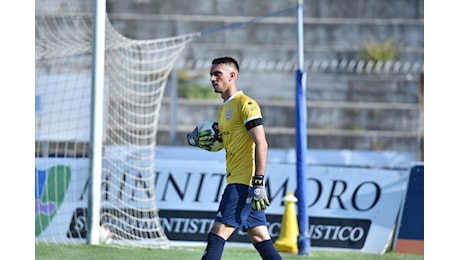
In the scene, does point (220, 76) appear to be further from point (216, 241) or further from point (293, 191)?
point (293, 191)

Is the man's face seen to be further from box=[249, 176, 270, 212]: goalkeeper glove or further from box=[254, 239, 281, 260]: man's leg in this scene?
box=[254, 239, 281, 260]: man's leg

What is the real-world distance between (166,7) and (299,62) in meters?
9.95

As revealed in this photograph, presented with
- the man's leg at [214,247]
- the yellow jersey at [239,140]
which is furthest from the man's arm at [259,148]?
the man's leg at [214,247]

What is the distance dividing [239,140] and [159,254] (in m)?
3.95

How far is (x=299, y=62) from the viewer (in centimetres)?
1134

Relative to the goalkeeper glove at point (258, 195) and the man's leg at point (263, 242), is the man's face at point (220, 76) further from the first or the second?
the man's leg at point (263, 242)

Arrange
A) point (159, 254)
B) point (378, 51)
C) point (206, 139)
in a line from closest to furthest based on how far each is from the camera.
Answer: point (206, 139) < point (159, 254) < point (378, 51)

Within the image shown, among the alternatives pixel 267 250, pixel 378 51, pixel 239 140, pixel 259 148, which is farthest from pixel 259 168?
pixel 378 51

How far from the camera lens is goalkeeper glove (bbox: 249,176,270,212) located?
6770 millimetres

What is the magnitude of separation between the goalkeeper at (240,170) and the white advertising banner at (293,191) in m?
5.35

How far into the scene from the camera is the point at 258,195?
6.77m

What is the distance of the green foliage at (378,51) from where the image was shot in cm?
1989

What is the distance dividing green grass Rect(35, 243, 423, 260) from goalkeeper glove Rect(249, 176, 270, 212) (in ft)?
11.2
